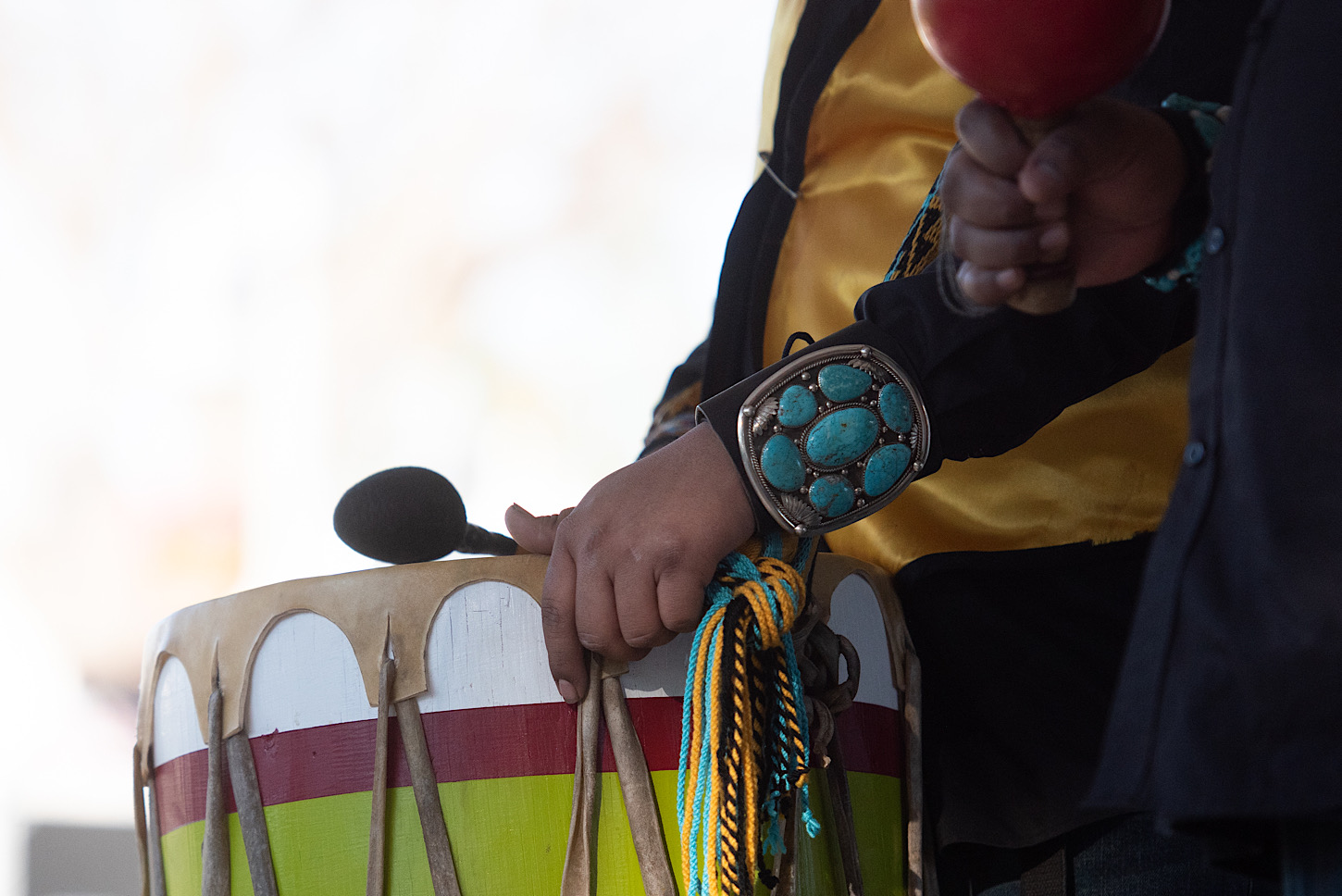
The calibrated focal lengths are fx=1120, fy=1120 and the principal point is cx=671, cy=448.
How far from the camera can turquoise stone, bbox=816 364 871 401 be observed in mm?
701

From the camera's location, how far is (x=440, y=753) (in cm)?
78

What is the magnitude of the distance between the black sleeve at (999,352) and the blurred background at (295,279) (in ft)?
6.92

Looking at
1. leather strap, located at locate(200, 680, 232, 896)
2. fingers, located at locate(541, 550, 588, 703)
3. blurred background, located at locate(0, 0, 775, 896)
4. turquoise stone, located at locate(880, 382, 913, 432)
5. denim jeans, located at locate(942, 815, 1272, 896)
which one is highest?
blurred background, located at locate(0, 0, 775, 896)

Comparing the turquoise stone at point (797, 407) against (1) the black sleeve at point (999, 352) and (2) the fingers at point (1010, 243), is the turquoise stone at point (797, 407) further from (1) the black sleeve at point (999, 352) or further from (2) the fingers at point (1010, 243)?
(2) the fingers at point (1010, 243)

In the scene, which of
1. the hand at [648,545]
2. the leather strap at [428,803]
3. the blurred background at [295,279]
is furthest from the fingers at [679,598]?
the blurred background at [295,279]

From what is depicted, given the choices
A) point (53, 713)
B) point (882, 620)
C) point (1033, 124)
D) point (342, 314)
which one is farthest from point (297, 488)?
point (1033, 124)

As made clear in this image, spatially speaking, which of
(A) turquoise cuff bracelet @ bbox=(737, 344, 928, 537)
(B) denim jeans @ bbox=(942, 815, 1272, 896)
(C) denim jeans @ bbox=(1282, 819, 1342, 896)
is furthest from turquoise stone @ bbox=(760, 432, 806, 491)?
(B) denim jeans @ bbox=(942, 815, 1272, 896)

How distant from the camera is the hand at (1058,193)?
0.48 metres

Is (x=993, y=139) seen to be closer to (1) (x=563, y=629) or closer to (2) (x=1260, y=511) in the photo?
(2) (x=1260, y=511)

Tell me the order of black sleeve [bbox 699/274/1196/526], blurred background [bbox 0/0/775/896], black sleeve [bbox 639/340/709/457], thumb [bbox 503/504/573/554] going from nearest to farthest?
black sleeve [bbox 699/274/1196/526], thumb [bbox 503/504/573/554], black sleeve [bbox 639/340/709/457], blurred background [bbox 0/0/775/896]

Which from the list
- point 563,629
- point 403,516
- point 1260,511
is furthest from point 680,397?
point 1260,511

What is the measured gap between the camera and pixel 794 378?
0.71 metres

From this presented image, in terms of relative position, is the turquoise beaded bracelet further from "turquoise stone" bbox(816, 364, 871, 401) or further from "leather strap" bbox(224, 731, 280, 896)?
"leather strap" bbox(224, 731, 280, 896)

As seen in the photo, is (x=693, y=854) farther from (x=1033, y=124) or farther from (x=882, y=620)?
(x=1033, y=124)
